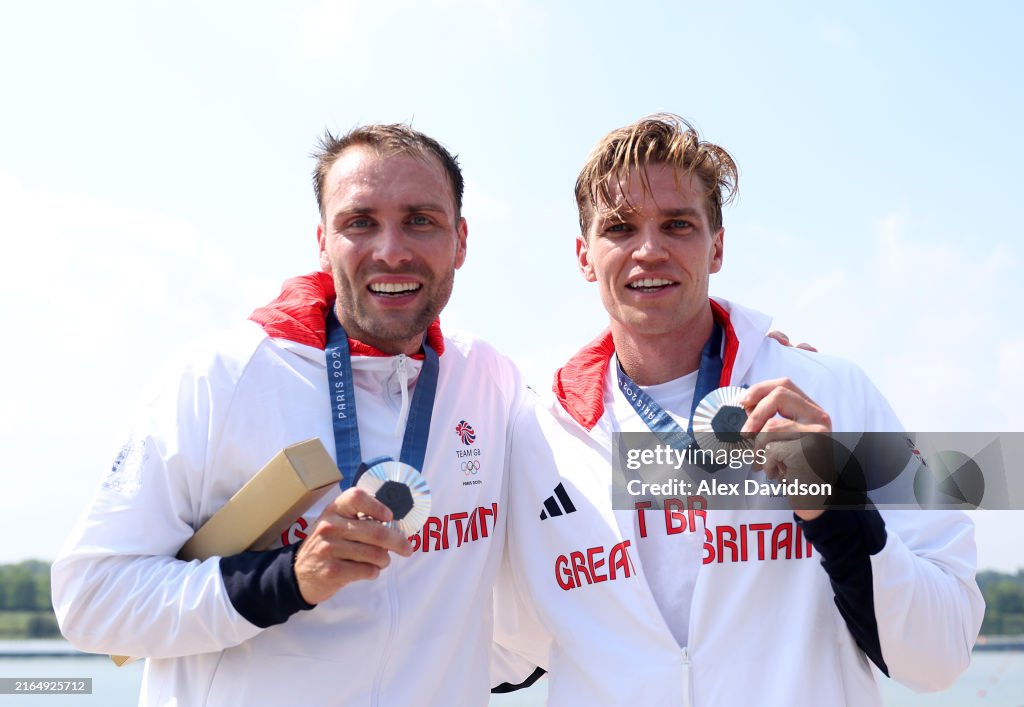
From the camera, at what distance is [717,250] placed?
3936 mm

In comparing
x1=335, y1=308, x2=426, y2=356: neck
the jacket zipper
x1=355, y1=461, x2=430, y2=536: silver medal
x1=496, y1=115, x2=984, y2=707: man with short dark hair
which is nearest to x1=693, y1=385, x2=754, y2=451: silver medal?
x1=496, y1=115, x2=984, y2=707: man with short dark hair

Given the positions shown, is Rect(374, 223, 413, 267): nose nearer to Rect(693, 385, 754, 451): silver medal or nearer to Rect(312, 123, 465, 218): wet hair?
Rect(312, 123, 465, 218): wet hair

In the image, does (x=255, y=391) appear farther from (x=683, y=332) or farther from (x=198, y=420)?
(x=683, y=332)

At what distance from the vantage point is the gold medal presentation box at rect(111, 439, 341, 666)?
291cm

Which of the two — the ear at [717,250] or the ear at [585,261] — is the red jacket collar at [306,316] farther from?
the ear at [717,250]

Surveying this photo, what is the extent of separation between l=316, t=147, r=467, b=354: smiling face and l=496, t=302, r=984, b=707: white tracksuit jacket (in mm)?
809

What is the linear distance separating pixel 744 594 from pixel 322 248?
2.28 metres

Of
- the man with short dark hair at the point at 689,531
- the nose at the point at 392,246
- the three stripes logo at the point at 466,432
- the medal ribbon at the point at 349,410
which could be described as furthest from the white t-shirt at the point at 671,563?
the nose at the point at 392,246

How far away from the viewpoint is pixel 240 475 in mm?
3264

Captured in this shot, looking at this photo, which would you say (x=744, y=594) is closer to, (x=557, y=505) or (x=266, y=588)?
(x=557, y=505)

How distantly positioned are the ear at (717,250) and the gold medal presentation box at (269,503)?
1939 mm

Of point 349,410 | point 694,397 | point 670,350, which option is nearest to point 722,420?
point 694,397

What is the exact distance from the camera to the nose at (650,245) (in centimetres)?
356

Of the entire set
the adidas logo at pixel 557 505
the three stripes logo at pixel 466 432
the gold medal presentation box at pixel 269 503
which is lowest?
the gold medal presentation box at pixel 269 503
